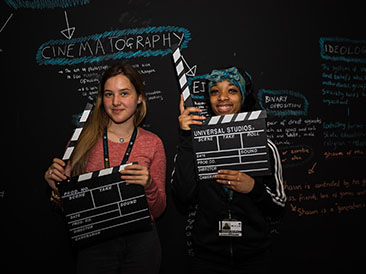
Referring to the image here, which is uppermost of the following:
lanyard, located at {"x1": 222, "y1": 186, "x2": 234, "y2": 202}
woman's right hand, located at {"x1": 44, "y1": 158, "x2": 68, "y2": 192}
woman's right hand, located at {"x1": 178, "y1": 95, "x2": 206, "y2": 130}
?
woman's right hand, located at {"x1": 178, "y1": 95, "x2": 206, "y2": 130}

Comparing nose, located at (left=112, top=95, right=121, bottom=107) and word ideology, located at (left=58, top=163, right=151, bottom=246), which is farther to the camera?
nose, located at (left=112, top=95, right=121, bottom=107)

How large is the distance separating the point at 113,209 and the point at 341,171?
2.14 m

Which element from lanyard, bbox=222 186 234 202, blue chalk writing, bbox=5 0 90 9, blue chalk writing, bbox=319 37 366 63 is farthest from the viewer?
blue chalk writing, bbox=319 37 366 63

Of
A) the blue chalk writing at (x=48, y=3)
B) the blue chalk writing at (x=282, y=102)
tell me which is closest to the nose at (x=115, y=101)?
the blue chalk writing at (x=48, y=3)

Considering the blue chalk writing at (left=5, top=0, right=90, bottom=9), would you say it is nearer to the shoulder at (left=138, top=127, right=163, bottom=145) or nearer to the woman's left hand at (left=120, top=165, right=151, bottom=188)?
the shoulder at (left=138, top=127, right=163, bottom=145)

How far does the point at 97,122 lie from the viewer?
76.1 inches

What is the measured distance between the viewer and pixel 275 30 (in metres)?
2.33

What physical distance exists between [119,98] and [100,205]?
2.44ft

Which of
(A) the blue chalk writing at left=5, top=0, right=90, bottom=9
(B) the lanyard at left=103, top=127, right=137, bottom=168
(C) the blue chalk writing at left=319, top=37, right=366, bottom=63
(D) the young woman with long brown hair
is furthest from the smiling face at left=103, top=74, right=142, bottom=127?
(C) the blue chalk writing at left=319, top=37, right=366, bottom=63

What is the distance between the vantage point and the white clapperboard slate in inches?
65.3

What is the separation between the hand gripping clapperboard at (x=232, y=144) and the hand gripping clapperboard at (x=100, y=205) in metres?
0.48

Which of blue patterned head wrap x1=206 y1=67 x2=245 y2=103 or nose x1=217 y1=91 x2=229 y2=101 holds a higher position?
blue patterned head wrap x1=206 y1=67 x2=245 y2=103

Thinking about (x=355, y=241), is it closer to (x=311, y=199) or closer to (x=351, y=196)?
(x=351, y=196)

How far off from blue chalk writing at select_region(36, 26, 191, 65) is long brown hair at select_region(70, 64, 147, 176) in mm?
405
